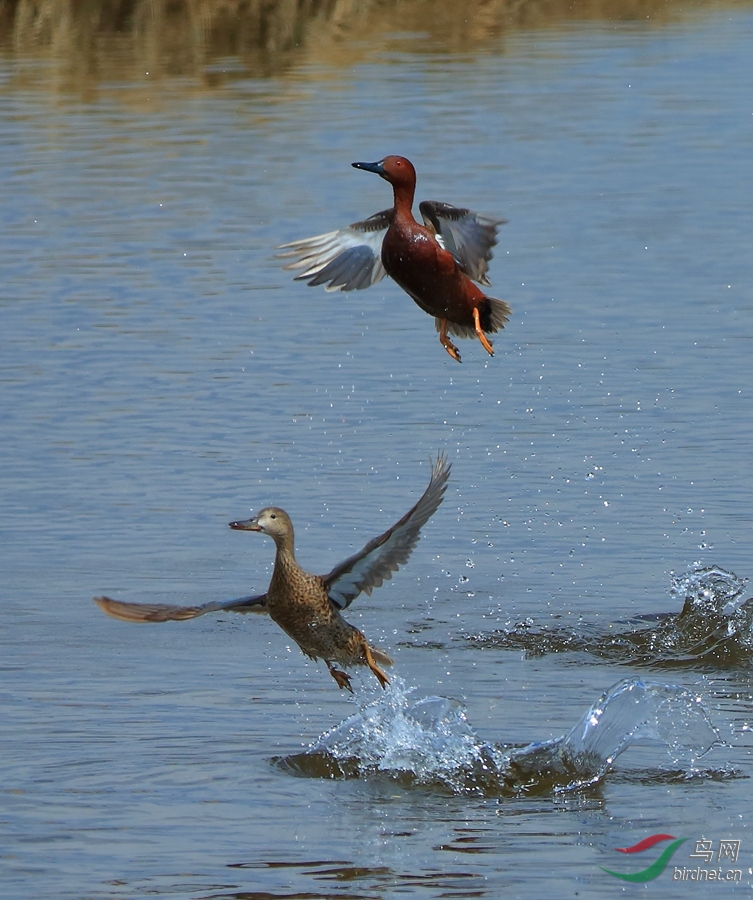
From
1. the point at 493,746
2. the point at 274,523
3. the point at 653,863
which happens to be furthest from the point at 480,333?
the point at 653,863

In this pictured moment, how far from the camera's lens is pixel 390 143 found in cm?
1919

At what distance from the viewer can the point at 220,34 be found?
25.9 meters

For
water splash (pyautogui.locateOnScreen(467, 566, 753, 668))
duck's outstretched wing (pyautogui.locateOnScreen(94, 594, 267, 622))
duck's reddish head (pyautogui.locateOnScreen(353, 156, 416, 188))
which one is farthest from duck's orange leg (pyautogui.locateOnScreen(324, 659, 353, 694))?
duck's reddish head (pyautogui.locateOnScreen(353, 156, 416, 188))

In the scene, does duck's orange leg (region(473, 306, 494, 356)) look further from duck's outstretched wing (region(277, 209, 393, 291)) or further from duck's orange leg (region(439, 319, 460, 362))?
duck's outstretched wing (region(277, 209, 393, 291))

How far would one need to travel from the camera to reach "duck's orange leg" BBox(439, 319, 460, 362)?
760 cm

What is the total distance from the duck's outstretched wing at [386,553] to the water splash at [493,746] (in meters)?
0.42

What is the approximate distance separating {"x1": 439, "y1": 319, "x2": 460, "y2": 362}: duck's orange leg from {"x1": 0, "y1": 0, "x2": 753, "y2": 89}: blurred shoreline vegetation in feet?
53.0

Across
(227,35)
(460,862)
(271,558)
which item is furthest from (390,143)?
(460,862)

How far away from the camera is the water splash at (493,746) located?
6.39 m

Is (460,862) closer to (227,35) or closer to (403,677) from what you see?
(403,677)

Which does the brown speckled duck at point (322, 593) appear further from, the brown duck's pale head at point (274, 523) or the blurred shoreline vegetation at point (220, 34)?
the blurred shoreline vegetation at point (220, 34)

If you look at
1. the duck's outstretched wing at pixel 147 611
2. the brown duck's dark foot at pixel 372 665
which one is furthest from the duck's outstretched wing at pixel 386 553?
the duck's outstretched wing at pixel 147 611

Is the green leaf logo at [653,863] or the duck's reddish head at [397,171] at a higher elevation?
the duck's reddish head at [397,171]

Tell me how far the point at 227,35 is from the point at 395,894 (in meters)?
21.2
